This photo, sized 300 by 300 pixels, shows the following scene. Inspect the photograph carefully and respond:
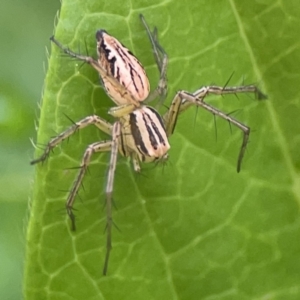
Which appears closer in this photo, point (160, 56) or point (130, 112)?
point (160, 56)

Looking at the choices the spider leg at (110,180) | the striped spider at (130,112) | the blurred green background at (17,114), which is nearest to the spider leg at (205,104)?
the striped spider at (130,112)

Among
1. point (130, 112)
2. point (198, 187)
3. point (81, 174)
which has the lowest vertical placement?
point (198, 187)

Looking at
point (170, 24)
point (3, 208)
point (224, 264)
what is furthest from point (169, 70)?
point (3, 208)

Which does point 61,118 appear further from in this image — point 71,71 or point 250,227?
point 250,227

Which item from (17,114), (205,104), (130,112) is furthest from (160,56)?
(17,114)

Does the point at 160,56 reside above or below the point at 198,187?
above

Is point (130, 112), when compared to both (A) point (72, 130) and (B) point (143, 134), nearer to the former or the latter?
(B) point (143, 134)

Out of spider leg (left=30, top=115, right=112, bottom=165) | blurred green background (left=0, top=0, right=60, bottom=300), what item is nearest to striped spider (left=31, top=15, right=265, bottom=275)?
spider leg (left=30, top=115, right=112, bottom=165)
